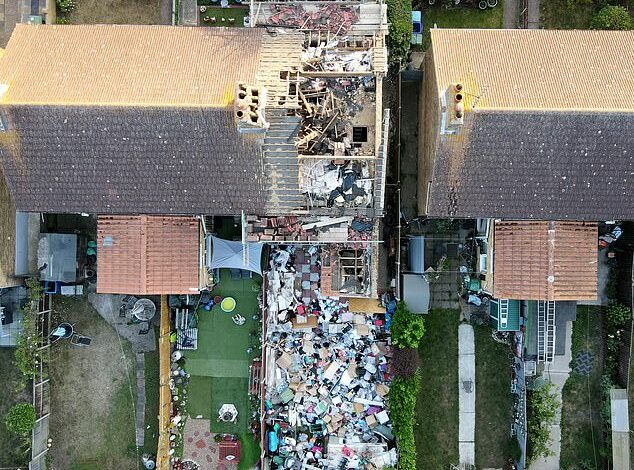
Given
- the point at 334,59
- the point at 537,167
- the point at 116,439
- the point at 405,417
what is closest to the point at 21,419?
the point at 116,439

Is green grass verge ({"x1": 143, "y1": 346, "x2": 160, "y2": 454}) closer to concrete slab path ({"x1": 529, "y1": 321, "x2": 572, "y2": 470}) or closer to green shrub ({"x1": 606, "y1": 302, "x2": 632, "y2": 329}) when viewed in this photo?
concrete slab path ({"x1": 529, "y1": 321, "x2": 572, "y2": 470})

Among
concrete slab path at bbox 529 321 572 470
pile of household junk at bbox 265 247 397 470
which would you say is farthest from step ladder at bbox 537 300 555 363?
pile of household junk at bbox 265 247 397 470

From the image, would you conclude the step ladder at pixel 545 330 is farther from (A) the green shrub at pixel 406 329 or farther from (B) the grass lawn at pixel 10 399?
(B) the grass lawn at pixel 10 399

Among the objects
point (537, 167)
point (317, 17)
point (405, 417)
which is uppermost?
point (317, 17)

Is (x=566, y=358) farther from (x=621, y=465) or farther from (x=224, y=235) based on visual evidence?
(x=224, y=235)

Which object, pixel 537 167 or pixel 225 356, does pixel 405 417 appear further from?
pixel 537 167

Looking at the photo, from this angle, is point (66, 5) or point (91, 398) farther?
point (91, 398)

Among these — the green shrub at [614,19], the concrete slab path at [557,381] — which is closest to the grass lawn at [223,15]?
the green shrub at [614,19]
